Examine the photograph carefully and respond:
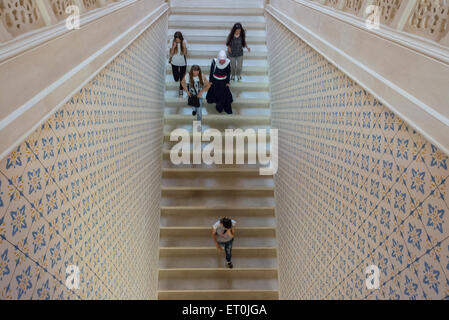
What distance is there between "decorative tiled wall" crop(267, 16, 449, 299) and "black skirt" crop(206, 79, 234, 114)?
1266 mm

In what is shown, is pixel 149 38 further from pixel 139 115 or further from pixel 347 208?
pixel 347 208

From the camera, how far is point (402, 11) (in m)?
1.55

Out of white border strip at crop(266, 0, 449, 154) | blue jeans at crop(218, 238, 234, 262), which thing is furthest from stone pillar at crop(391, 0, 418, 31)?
blue jeans at crop(218, 238, 234, 262)

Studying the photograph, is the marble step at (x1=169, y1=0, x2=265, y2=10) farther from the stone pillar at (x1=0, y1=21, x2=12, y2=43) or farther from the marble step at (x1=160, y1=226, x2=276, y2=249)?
the stone pillar at (x1=0, y1=21, x2=12, y2=43)

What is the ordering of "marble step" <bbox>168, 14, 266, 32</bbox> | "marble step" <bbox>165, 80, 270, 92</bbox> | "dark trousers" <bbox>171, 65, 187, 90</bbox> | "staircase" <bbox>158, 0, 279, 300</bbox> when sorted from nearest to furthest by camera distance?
"staircase" <bbox>158, 0, 279, 300</bbox>
"dark trousers" <bbox>171, 65, 187, 90</bbox>
"marble step" <bbox>165, 80, 270, 92</bbox>
"marble step" <bbox>168, 14, 266, 32</bbox>

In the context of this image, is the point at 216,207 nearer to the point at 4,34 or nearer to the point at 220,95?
the point at 220,95

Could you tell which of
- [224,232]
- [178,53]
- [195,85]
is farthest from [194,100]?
[224,232]

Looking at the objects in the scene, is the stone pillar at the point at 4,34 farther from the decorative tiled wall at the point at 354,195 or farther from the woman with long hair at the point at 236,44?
the woman with long hair at the point at 236,44

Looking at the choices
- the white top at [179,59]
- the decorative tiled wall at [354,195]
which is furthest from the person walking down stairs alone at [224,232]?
the white top at [179,59]

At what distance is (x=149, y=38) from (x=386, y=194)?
12.7ft

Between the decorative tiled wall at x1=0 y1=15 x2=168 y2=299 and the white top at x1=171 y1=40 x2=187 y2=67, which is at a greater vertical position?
the white top at x1=171 y1=40 x2=187 y2=67

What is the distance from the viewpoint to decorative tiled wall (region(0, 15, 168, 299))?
1348 millimetres

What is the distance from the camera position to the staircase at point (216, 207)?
464cm

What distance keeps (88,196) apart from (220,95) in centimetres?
357
